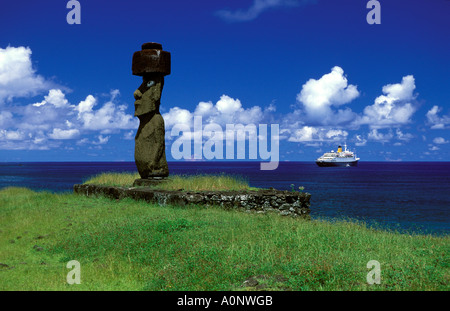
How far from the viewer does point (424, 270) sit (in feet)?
22.3

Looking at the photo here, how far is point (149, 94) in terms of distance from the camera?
17.8m

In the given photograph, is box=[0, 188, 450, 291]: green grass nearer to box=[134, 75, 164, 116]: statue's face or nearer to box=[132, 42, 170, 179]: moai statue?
box=[132, 42, 170, 179]: moai statue

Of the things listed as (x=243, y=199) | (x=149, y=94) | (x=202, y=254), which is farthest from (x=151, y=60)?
(x=202, y=254)

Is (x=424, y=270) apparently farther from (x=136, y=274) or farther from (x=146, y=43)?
(x=146, y=43)

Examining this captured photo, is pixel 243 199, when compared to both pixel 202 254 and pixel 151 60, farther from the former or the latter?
pixel 151 60

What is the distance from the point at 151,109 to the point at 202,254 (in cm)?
1101

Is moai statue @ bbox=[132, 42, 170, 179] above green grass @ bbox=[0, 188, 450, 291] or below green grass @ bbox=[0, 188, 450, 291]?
above

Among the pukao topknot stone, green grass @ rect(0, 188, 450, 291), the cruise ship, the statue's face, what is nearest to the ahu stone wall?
green grass @ rect(0, 188, 450, 291)

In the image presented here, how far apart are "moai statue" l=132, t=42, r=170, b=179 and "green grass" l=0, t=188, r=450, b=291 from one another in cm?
503

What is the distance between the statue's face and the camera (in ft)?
58.3

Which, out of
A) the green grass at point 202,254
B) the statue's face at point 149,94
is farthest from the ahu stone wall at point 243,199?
the statue's face at point 149,94
